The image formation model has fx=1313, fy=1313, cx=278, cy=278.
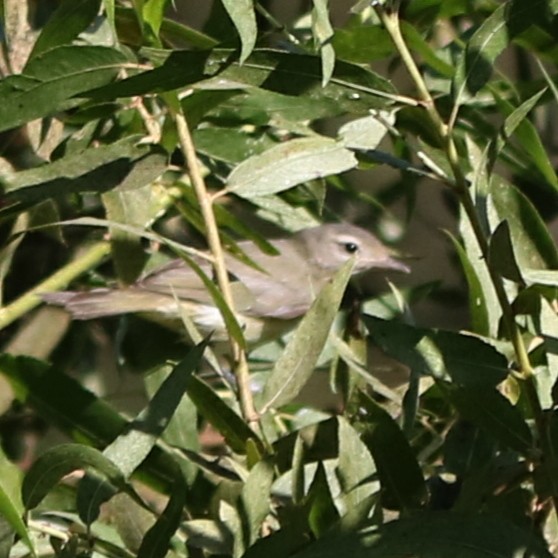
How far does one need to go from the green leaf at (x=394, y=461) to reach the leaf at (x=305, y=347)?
0.06m

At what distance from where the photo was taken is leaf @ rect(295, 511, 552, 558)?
726 mm

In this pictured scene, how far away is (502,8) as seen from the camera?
2.78 ft

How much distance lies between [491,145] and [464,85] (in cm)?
5

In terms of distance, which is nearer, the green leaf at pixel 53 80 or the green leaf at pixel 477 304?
the green leaf at pixel 53 80

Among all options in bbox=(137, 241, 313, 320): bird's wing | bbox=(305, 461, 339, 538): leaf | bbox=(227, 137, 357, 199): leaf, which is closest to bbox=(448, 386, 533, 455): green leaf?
bbox=(305, 461, 339, 538): leaf

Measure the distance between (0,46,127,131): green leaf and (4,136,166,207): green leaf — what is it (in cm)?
7

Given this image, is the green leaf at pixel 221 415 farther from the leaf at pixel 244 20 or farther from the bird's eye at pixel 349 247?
the bird's eye at pixel 349 247

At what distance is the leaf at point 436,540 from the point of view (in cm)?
73

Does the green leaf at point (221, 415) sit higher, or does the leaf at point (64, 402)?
the green leaf at point (221, 415)

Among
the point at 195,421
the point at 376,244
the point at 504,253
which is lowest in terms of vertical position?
the point at 376,244

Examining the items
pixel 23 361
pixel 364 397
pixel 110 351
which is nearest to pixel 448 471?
pixel 364 397

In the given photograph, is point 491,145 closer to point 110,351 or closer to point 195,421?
point 195,421

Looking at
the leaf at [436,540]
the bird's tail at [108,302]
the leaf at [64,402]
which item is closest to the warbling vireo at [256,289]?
the bird's tail at [108,302]

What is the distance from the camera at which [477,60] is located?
2.84ft
